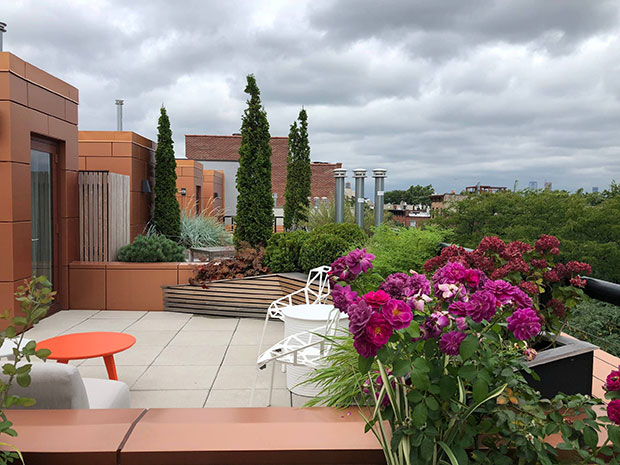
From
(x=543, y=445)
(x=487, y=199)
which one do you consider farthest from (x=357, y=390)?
(x=487, y=199)

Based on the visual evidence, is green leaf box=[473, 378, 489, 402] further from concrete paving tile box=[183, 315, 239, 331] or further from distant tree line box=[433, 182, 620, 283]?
distant tree line box=[433, 182, 620, 283]

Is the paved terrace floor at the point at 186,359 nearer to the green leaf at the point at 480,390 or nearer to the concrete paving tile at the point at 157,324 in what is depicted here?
the concrete paving tile at the point at 157,324

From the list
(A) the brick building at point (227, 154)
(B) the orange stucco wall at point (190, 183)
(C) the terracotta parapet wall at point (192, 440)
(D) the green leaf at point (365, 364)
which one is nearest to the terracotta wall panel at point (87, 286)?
(C) the terracotta parapet wall at point (192, 440)

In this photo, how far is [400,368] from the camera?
3.71 ft

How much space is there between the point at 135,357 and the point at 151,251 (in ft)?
9.45

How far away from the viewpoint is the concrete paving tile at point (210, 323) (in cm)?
605

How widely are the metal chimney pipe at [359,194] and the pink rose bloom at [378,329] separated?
9.15 metres

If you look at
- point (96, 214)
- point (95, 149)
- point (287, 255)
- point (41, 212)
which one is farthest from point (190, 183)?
point (287, 255)

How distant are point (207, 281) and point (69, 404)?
5117 mm

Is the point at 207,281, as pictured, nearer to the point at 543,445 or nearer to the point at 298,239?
the point at 298,239

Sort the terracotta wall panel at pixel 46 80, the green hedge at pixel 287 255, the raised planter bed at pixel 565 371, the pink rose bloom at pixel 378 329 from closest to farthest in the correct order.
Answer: the pink rose bloom at pixel 378 329 → the raised planter bed at pixel 565 371 → the terracotta wall panel at pixel 46 80 → the green hedge at pixel 287 255

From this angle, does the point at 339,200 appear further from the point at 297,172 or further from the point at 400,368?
the point at 400,368

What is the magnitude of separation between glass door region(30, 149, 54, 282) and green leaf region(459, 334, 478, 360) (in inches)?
251

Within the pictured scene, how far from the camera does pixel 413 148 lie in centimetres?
1200
